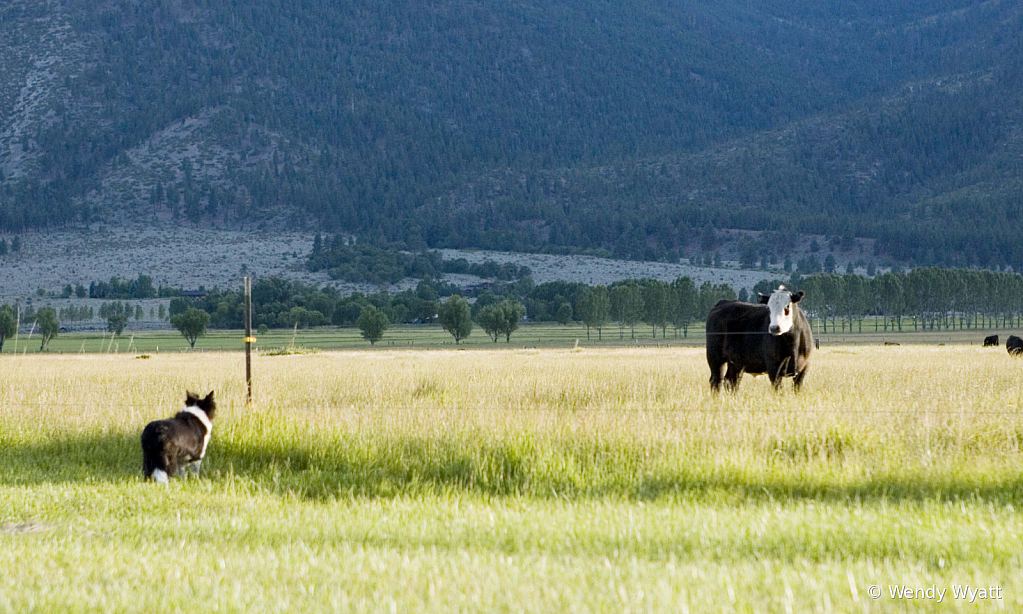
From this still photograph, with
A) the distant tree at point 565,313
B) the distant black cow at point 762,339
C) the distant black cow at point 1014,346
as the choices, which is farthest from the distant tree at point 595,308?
the distant black cow at point 762,339

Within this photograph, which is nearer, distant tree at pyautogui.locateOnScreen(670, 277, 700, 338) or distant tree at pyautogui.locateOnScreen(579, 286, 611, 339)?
distant tree at pyautogui.locateOnScreen(670, 277, 700, 338)

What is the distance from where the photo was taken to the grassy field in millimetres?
6422

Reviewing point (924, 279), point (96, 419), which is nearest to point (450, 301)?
point (924, 279)

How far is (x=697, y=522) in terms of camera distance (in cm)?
850

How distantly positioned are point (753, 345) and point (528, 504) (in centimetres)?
889

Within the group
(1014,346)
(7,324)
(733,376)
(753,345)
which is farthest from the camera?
(7,324)

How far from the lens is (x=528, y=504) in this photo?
32.8ft

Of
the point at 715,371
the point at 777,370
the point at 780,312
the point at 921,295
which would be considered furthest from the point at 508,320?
the point at 780,312

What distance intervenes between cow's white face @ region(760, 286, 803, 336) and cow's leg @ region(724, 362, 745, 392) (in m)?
1.65

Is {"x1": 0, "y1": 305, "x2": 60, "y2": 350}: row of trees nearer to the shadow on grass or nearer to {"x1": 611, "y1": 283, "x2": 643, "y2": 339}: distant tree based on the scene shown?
{"x1": 611, "y1": 283, "x2": 643, "y2": 339}: distant tree

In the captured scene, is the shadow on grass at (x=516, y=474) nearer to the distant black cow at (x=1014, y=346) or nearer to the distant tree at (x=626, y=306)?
the distant black cow at (x=1014, y=346)

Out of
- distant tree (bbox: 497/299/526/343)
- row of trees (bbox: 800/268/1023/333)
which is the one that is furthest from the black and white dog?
row of trees (bbox: 800/268/1023/333)

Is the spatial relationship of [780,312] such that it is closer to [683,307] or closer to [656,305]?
[683,307]

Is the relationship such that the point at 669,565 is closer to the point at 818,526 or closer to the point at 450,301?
the point at 818,526
